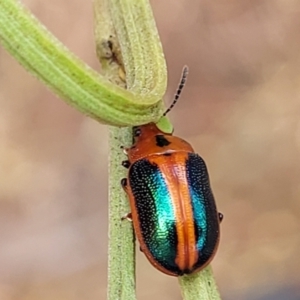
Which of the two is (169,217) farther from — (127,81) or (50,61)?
(50,61)

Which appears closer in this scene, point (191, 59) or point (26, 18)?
point (26, 18)

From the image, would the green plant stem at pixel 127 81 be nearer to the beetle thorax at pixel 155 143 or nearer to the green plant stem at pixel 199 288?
the green plant stem at pixel 199 288

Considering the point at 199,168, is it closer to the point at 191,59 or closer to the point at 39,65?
the point at 39,65

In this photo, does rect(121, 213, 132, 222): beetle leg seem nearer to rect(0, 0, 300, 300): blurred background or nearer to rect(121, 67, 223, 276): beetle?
rect(121, 67, 223, 276): beetle

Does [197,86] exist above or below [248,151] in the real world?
above

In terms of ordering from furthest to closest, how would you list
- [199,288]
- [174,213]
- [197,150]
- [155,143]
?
[197,150] → [155,143] → [174,213] → [199,288]

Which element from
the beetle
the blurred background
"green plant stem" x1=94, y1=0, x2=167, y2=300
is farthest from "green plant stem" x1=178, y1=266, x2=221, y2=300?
the blurred background

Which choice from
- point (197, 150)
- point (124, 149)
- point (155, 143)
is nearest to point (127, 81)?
point (124, 149)

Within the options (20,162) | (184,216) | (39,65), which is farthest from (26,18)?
(20,162)
